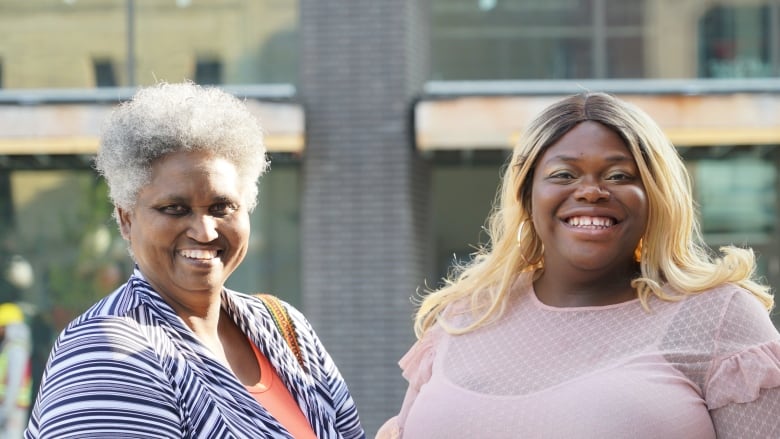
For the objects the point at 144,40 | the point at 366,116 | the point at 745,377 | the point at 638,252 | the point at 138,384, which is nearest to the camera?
the point at 138,384

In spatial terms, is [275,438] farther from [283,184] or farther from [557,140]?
[283,184]

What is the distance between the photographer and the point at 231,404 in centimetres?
275

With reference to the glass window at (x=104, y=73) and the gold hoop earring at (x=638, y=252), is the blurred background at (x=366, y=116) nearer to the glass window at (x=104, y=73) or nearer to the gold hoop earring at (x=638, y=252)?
the glass window at (x=104, y=73)

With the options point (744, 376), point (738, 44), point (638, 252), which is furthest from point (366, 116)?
point (744, 376)

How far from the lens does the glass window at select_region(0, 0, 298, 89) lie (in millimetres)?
9453

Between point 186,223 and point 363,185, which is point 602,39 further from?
point 186,223

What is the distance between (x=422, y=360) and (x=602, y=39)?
6.60 metres

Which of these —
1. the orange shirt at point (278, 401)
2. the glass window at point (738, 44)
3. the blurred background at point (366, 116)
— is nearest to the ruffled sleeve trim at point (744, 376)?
the orange shirt at point (278, 401)

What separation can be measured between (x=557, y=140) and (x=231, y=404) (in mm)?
1080

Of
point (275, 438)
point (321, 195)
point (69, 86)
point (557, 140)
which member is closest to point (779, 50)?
point (321, 195)

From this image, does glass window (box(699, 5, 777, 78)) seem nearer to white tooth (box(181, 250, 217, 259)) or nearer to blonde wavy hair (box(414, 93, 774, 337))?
blonde wavy hair (box(414, 93, 774, 337))

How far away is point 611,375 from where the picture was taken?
2820mm

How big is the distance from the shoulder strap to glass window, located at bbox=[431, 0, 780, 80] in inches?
247

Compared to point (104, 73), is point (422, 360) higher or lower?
lower
